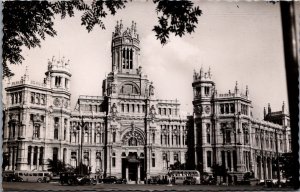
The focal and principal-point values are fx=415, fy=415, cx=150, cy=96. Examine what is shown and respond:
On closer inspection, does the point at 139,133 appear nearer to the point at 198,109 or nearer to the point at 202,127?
the point at 202,127

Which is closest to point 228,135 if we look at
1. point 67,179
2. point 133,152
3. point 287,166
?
point 133,152

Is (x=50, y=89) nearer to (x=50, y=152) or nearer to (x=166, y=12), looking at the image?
(x=50, y=152)

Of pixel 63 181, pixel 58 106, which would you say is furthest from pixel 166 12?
pixel 58 106

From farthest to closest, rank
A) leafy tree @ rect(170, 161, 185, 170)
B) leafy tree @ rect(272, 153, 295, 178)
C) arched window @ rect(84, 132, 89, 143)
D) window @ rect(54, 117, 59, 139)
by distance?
arched window @ rect(84, 132, 89, 143)
leafy tree @ rect(170, 161, 185, 170)
window @ rect(54, 117, 59, 139)
leafy tree @ rect(272, 153, 295, 178)

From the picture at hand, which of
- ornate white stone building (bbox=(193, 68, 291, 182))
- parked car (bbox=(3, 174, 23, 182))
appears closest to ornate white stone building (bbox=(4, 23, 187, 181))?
ornate white stone building (bbox=(193, 68, 291, 182))

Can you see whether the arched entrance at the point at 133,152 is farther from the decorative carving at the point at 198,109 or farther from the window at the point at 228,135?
the window at the point at 228,135

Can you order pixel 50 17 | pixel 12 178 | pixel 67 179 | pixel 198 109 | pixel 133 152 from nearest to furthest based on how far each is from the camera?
1. pixel 50 17
2. pixel 12 178
3. pixel 67 179
4. pixel 198 109
5. pixel 133 152

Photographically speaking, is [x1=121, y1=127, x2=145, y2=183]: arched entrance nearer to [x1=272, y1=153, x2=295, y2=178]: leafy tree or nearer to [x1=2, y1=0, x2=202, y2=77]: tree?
[x1=272, y1=153, x2=295, y2=178]: leafy tree

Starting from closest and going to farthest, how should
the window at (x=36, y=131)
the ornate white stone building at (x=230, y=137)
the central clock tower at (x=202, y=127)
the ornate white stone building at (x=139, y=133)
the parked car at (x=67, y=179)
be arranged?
the parked car at (x=67, y=179) < the window at (x=36, y=131) < the ornate white stone building at (x=230, y=137) < the ornate white stone building at (x=139, y=133) < the central clock tower at (x=202, y=127)

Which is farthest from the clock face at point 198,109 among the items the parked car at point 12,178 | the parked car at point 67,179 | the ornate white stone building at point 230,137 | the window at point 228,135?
the parked car at point 12,178
